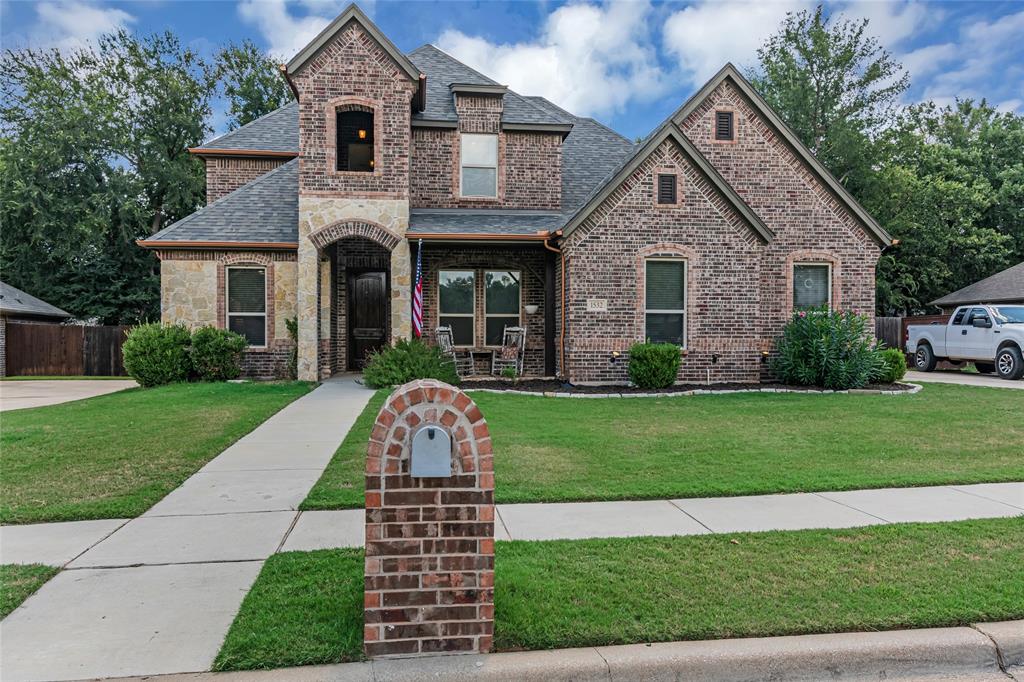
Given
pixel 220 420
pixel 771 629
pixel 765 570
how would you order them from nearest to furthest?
1. pixel 771 629
2. pixel 765 570
3. pixel 220 420

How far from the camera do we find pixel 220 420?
28.9 ft

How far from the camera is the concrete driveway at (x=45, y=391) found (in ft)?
39.4

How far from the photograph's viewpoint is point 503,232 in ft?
43.6

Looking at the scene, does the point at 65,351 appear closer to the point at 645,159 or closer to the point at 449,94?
the point at 449,94

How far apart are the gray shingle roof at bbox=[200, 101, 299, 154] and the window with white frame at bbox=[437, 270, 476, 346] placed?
647 centimetres

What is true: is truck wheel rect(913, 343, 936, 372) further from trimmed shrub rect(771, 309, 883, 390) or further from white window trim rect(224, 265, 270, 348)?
white window trim rect(224, 265, 270, 348)

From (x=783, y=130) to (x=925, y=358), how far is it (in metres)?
10.4

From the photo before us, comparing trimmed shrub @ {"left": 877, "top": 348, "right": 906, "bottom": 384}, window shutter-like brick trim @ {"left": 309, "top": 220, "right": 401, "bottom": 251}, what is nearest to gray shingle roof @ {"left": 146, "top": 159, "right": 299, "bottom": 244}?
window shutter-like brick trim @ {"left": 309, "top": 220, "right": 401, "bottom": 251}

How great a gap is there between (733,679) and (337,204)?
12232mm

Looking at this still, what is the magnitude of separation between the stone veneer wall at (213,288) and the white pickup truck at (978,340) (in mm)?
18806

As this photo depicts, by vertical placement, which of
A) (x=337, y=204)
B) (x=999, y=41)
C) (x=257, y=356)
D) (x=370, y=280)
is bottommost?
(x=257, y=356)

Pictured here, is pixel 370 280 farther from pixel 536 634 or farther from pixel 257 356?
pixel 536 634

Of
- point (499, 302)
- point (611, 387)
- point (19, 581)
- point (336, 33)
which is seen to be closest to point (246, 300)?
point (499, 302)

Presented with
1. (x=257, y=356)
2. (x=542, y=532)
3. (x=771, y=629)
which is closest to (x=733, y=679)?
(x=771, y=629)
